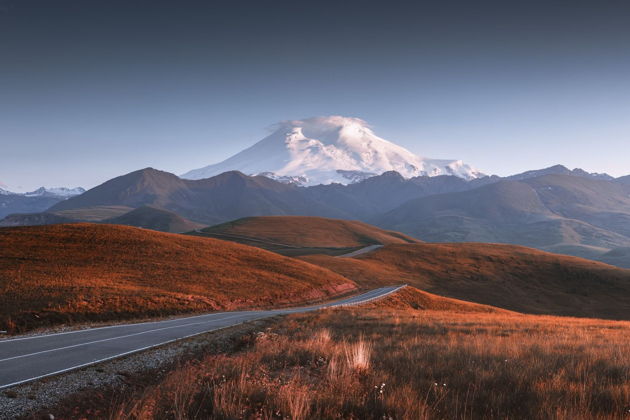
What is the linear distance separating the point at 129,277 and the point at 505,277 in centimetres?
7882

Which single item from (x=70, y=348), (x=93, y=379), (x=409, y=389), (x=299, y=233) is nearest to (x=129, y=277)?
(x=70, y=348)

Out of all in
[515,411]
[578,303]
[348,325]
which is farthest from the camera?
[578,303]

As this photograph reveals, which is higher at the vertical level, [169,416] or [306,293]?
[169,416]

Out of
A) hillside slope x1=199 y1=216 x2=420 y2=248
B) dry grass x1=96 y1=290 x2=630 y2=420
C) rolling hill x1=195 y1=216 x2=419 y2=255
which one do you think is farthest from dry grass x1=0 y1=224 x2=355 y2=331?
hillside slope x1=199 y1=216 x2=420 y2=248

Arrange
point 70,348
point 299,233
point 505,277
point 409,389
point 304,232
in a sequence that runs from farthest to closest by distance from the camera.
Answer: point 304,232
point 299,233
point 505,277
point 70,348
point 409,389

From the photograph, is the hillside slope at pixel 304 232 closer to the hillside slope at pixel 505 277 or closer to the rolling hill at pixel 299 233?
the rolling hill at pixel 299 233

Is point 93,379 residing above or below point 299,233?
above

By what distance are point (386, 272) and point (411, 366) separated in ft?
238

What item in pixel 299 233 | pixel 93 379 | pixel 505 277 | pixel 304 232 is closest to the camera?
pixel 93 379

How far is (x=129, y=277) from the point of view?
38.9 m

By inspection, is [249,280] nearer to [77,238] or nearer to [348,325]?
[77,238]

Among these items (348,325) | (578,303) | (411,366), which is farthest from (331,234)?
(411,366)

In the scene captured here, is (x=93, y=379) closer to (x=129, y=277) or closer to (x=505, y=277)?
(x=129, y=277)

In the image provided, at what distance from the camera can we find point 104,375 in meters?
10.8
